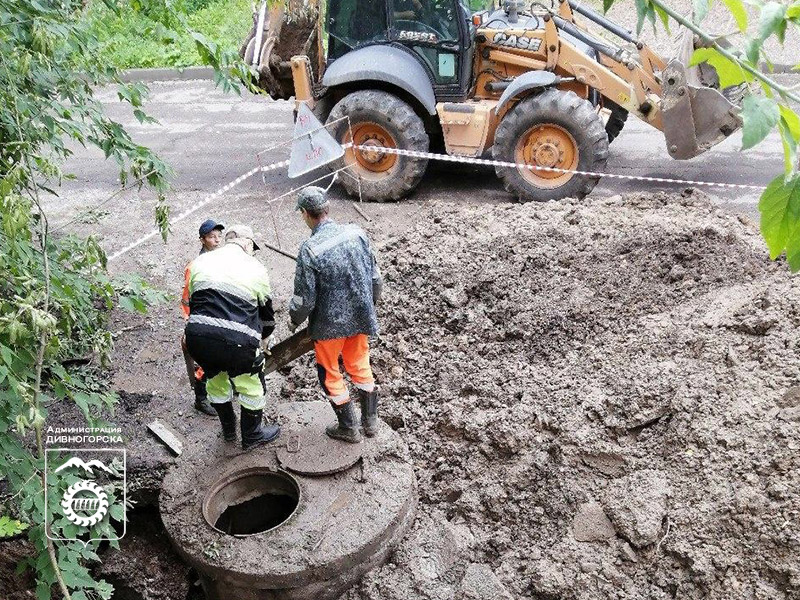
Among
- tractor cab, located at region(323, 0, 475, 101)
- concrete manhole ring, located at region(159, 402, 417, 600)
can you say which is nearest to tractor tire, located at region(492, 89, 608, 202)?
tractor cab, located at region(323, 0, 475, 101)

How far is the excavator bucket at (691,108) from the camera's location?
Answer: 7371 mm

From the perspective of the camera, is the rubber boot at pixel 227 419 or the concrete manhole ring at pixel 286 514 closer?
the concrete manhole ring at pixel 286 514

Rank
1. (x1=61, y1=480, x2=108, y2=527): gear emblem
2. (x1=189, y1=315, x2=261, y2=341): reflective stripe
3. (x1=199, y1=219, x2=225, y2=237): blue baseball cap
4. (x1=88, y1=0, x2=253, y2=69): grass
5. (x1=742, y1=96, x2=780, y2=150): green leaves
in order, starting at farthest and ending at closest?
(x1=88, y1=0, x2=253, y2=69): grass < (x1=199, y1=219, x2=225, y2=237): blue baseball cap < (x1=189, y1=315, x2=261, y2=341): reflective stripe < (x1=61, y1=480, x2=108, y2=527): gear emblem < (x1=742, y1=96, x2=780, y2=150): green leaves

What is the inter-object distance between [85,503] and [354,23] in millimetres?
6470

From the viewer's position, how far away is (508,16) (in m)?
8.72

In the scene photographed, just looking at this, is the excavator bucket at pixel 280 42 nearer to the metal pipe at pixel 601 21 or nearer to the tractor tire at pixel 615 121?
the metal pipe at pixel 601 21

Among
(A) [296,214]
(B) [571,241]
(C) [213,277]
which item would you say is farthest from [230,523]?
(A) [296,214]

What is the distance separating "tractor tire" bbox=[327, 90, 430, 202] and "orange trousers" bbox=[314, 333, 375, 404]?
4261 millimetres

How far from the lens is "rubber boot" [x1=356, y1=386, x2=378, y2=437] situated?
4652 mm

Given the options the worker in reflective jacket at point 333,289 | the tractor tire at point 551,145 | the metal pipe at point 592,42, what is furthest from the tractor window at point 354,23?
the worker in reflective jacket at point 333,289

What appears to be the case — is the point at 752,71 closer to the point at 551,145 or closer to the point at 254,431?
the point at 254,431

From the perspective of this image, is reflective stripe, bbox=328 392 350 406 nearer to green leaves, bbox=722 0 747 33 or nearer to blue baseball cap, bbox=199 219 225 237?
blue baseball cap, bbox=199 219 225 237

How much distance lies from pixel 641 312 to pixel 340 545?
→ 3022 mm

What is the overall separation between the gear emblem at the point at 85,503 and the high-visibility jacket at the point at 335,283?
57.4 inches
